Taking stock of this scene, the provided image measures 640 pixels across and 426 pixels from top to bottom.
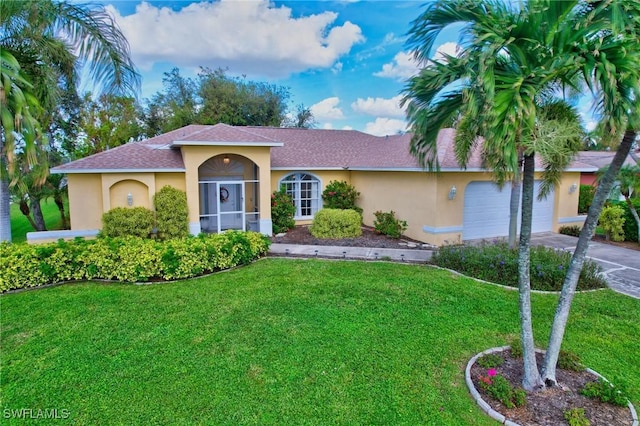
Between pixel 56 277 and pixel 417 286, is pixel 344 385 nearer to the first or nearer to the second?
pixel 417 286

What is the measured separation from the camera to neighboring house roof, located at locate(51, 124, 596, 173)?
1295 cm

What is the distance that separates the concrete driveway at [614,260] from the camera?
335 inches

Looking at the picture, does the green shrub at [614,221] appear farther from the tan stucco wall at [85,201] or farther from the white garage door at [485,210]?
the tan stucco wall at [85,201]

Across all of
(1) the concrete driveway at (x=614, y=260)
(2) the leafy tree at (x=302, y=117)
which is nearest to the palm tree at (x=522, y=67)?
(1) the concrete driveway at (x=614, y=260)

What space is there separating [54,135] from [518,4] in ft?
92.1

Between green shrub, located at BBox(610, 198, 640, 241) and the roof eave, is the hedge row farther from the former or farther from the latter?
green shrub, located at BBox(610, 198, 640, 241)

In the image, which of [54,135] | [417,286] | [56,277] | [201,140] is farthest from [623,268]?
[54,135]

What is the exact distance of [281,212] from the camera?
15242 mm

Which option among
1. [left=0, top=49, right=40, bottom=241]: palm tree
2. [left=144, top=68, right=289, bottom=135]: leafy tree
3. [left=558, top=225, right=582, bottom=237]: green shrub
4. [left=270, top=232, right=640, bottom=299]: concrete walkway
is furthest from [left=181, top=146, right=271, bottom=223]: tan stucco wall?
[left=144, top=68, right=289, bottom=135]: leafy tree

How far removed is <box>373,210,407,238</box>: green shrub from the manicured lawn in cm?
519

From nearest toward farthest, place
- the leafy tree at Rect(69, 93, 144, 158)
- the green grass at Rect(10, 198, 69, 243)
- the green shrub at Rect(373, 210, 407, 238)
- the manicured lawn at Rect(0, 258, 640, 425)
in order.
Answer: the manicured lawn at Rect(0, 258, 640, 425) → the green shrub at Rect(373, 210, 407, 238) → the green grass at Rect(10, 198, 69, 243) → the leafy tree at Rect(69, 93, 144, 158)

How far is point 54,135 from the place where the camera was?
2317cm

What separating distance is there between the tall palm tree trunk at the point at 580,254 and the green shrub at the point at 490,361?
0.58 metres

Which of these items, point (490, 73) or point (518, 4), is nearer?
point (490, 73)
